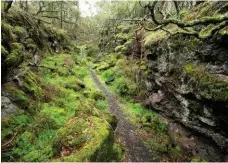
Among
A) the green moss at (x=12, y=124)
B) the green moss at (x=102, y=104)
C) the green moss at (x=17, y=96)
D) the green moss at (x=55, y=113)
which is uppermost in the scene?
the green moss at (x=17, y=96)

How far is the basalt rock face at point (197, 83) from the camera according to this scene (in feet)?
32.0

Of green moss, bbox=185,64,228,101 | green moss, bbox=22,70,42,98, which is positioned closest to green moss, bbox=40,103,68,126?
green moss, bbox=22,70,42,98

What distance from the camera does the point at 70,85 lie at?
58.7 ft

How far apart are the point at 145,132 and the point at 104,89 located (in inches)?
361

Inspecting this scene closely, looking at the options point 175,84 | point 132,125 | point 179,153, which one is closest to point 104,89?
point 132,125

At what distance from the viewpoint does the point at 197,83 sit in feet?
34.9

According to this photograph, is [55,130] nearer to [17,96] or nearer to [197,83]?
[17,96]

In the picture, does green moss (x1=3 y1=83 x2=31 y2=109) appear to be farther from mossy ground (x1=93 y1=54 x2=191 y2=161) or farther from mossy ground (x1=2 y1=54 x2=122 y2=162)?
mossy ground (x1=93 y1=54 x2=191 y2=161)

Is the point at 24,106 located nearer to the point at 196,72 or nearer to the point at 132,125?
the point at 132,125

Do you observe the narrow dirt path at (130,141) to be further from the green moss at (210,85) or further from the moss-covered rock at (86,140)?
the green moss at (210,85)

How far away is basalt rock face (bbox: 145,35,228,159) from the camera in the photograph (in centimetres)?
977

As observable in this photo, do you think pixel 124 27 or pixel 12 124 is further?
pixel 124 27

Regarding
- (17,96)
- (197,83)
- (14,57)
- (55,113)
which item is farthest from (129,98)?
(14,57)

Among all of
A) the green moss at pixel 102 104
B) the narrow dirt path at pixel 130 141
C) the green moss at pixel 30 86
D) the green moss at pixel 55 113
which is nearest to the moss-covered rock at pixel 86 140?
the narrow dirt path at pixel 130 141
